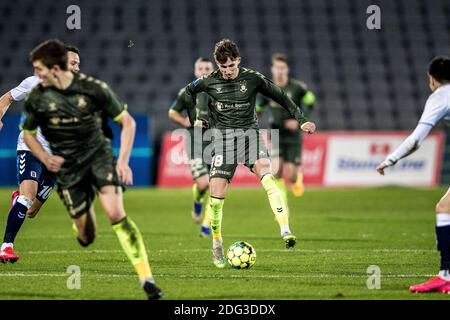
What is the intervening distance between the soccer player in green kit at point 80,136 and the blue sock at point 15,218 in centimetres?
282

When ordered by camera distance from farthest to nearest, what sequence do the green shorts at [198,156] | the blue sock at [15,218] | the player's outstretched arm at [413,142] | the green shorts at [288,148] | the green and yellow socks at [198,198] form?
the green shorts at [288,148] < the green and yellow socks at [198,198] < the green shorts at [198,156] < the blue sock at [15,218] < the player's outstretched arm at [413,142]

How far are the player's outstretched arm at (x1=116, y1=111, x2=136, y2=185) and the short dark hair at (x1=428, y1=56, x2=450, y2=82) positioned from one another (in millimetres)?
2671

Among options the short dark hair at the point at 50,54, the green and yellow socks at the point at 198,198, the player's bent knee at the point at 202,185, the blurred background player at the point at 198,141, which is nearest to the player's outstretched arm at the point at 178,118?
the blurred background player at the point at 198,141

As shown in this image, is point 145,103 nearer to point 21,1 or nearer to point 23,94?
point 21,1

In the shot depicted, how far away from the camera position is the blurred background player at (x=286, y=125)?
16.4 metres

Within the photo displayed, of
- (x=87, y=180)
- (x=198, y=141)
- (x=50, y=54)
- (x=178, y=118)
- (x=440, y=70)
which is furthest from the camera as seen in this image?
(x=198, y=141)

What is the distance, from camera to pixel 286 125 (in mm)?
17047

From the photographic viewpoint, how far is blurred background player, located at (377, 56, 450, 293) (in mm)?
7492

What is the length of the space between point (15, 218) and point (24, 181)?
17.8 inches

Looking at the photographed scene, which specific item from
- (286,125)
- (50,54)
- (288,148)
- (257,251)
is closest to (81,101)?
(50,54)

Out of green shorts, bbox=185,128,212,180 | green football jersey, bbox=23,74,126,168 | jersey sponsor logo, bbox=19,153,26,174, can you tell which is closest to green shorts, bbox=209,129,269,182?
jersey sponsor logo, bbox=19,153,26,174

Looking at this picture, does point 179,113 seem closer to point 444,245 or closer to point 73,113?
point 73,113

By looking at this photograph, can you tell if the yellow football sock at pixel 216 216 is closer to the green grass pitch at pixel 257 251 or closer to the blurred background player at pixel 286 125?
the green grass pitch at pixel 257 251

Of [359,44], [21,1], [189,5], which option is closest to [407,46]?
[359,44]
